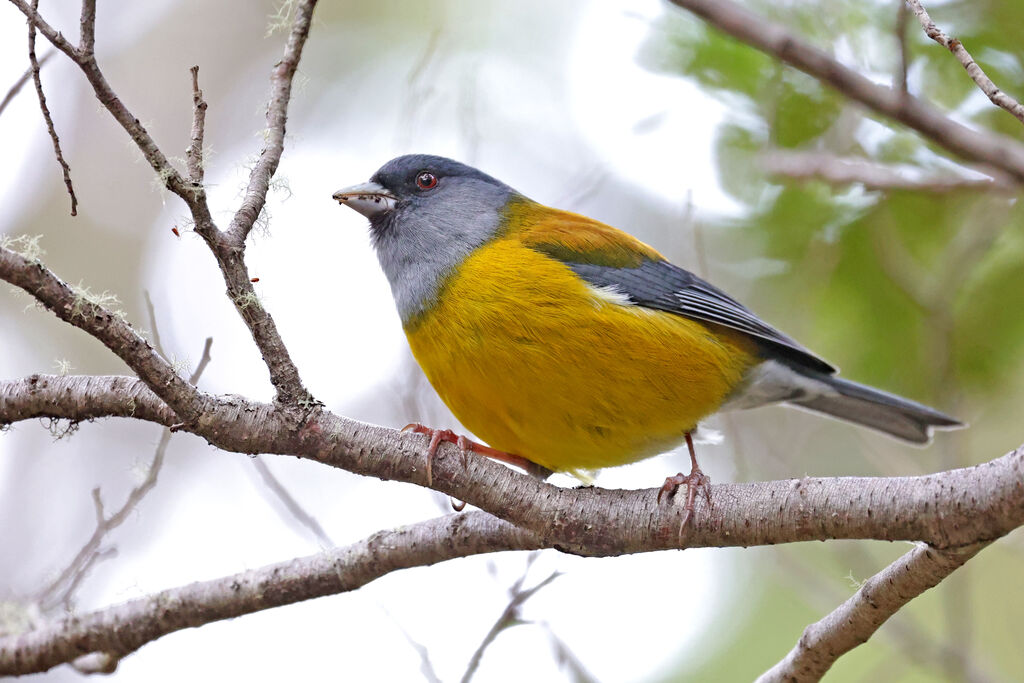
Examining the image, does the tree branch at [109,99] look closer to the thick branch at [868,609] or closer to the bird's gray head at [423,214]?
the bird's gray head at [423,214]

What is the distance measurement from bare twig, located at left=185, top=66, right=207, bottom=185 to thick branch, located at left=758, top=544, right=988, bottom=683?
2.03 metres

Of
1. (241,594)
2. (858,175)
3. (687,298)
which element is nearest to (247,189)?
(241,594)

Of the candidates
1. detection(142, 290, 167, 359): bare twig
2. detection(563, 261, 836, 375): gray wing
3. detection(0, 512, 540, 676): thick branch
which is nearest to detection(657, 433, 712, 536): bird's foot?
detection(0, 512, 540, 676): thick branch

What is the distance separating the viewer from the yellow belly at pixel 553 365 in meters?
3.56

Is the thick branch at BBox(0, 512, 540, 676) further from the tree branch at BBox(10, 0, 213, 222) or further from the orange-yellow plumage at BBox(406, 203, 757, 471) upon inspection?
the tree branch at BBox(10, 0, 213, 222)

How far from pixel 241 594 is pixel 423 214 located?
1879 millimetres

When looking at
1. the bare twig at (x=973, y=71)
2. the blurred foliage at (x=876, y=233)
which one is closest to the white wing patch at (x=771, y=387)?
the blurred foliage at (x=876, y=233)

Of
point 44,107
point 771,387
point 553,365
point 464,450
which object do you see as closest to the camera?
point 44,107

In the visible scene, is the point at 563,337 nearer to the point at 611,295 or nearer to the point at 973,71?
the point at 611,295

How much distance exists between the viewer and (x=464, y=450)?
299cm

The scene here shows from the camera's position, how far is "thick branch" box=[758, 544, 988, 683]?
2.47 meters

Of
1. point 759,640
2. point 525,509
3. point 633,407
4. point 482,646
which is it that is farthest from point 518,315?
point 759,640

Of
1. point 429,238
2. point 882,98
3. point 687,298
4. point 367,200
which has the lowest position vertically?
point 687,298

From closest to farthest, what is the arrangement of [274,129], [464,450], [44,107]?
[44,107] < [274,129] < [464,450]
